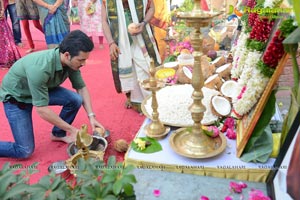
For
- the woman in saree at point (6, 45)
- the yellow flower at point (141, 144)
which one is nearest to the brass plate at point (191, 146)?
the yellow flower at point (141, 144)

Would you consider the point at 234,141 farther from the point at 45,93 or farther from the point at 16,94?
the point at 16,94

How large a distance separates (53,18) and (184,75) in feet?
8.51

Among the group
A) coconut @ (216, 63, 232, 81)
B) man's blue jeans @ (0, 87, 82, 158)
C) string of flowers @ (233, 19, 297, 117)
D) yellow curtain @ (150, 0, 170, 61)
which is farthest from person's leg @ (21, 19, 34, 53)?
string of flowers @ (233, 19, 297, 117)

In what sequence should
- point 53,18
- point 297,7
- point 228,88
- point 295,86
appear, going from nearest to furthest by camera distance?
point 297,7, point 295,86, point 228,88, point 53,18

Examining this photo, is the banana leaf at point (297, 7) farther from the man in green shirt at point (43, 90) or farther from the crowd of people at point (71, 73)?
the man in green shirt at point (43, 90)

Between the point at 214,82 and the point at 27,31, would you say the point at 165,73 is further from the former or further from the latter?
the point at 27,31

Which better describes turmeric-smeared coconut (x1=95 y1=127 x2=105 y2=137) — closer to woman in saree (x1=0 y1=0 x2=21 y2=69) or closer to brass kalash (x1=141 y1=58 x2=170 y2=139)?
brass kalash (x1=141 y1=58 x2=170 y2=139)

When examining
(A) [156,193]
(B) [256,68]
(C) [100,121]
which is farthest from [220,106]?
(C) [100,121]

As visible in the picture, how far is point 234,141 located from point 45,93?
45.0 inches

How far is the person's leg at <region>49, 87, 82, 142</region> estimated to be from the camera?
7.32 feet

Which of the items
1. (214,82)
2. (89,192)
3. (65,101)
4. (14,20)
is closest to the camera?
(89,192)

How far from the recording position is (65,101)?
227 cm

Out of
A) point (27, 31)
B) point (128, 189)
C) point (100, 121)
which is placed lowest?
point (100, 121)

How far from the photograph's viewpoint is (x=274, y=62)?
1.04m
